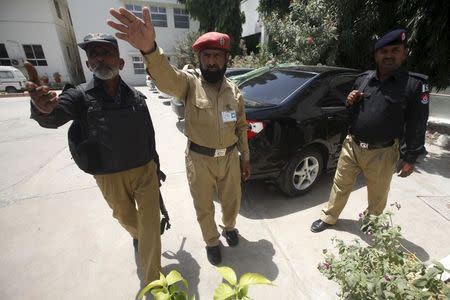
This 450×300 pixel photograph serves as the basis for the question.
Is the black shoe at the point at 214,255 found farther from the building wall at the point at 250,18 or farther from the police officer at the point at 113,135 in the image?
the building wall at the point at 250,18

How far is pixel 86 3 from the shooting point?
58.6 ft

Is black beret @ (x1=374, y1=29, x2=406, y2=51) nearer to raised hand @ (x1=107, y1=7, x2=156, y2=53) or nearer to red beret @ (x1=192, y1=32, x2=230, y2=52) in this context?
red beret @ (x1=192, y1=32, x2=230, y2=52)

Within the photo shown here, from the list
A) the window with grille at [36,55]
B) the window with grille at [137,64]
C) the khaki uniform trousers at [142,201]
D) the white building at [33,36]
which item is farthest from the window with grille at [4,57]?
the khaki uniform trousers at [142,201]

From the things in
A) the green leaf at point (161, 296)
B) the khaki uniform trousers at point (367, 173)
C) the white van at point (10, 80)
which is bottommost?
the white van at point (10, 80)

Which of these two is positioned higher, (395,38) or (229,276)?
(395,38)

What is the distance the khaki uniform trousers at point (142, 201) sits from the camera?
196cm

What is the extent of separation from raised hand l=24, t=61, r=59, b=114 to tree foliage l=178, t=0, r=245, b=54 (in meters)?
16.1

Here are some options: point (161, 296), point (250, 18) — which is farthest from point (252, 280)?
point (250, 18)

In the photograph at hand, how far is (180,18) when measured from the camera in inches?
808

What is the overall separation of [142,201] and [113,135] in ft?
1.79

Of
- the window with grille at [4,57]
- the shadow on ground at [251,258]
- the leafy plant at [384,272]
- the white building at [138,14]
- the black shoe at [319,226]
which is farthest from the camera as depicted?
the white building at [138,14]

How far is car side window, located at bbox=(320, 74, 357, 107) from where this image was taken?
3261mm

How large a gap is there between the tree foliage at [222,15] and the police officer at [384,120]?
1513 centimetres

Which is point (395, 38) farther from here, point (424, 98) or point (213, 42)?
point (213, 42)
